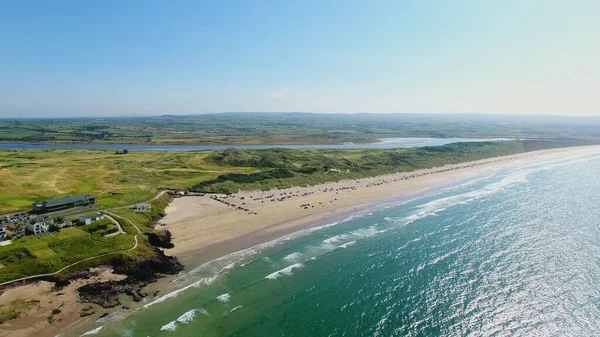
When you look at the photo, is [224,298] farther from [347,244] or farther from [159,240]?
[347,244]

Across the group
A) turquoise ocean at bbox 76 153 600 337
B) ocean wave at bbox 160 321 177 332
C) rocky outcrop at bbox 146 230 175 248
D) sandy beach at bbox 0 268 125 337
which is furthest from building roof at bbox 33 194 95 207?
ocean wave at bbox 160 321 177 332

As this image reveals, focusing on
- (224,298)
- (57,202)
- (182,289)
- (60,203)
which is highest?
(57,202)

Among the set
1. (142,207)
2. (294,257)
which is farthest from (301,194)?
(294,257)

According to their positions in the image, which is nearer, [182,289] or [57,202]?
[182,289]

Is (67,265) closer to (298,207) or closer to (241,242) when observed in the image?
(241,242)

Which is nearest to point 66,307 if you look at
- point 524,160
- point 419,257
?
point 419,257

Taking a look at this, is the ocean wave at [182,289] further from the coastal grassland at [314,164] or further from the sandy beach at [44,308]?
the coastal grassland at [314,164]

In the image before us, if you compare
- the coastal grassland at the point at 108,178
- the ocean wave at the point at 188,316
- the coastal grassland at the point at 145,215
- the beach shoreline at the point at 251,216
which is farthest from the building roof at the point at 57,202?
the ocean wave at the point at 188,316
